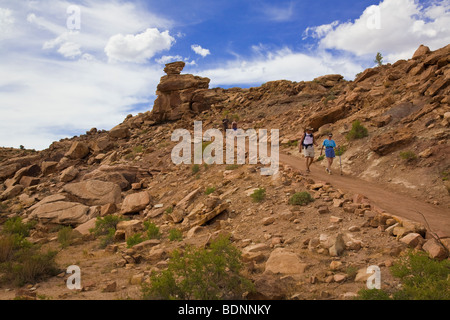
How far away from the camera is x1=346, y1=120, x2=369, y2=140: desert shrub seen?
47.0 ft

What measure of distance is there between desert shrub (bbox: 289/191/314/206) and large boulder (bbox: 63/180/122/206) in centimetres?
1057

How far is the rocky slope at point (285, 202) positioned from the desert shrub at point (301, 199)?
19cm

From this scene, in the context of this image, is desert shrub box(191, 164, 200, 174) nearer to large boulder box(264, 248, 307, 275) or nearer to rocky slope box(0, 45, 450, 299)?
rocky slope box(0, 45, 450, 299)

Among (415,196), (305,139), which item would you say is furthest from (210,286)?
(305,139)

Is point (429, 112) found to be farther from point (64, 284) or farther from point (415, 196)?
point (64, 284)

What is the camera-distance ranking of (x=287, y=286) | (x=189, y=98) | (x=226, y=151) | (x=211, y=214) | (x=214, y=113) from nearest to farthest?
(x=287, y=286), (x=211, y=214), (x=226, y=151), (x=214, y=113), (x=189, y=98)

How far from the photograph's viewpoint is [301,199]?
845 cm

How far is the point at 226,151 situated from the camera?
16.7 meters
